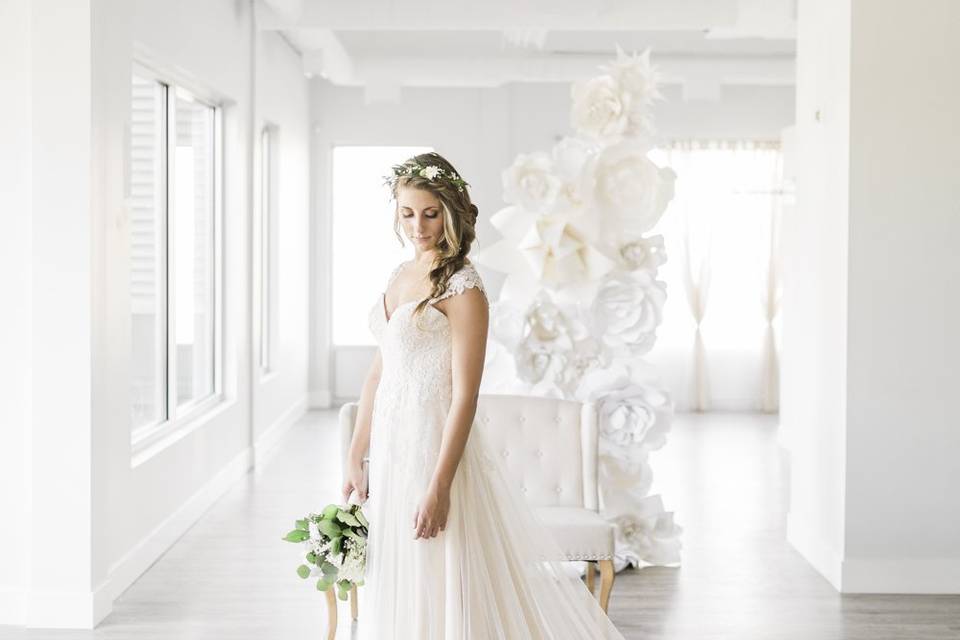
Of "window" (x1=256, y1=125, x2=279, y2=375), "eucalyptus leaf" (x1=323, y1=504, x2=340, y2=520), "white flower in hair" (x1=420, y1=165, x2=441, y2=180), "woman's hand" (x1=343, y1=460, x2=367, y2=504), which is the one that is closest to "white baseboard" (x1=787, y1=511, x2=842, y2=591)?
"woman's hand" (x1=343, y1=460, x2=367, y2=504)

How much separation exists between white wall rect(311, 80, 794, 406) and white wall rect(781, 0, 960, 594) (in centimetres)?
603

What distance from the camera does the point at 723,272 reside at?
10789mm

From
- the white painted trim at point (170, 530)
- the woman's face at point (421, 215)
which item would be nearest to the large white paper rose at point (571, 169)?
the woman's face at point (421, 215)

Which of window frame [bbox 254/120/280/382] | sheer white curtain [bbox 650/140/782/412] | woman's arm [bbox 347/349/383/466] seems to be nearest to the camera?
woman's arm [bbox 347/349/383/466]

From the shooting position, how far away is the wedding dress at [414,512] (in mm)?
2916

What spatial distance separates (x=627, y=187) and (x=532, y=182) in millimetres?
407

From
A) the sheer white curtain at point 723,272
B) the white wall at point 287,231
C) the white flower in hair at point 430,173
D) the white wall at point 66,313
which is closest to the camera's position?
the white flower in hair at point 430,173

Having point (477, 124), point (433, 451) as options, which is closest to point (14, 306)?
point (433, 451)

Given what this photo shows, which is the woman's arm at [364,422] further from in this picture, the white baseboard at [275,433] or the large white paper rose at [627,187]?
the white baseboard at [275,433]

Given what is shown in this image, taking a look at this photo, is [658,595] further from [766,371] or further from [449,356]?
[766,371]

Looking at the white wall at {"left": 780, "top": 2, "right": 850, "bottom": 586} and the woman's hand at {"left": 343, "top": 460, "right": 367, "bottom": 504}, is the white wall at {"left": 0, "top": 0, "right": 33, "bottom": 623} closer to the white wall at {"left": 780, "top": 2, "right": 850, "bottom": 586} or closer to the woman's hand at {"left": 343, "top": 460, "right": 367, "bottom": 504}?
the woman's hand at {"left": 343, "top": 460, "right": 367, "bottom": 504}

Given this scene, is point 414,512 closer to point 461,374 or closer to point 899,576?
point 461,374

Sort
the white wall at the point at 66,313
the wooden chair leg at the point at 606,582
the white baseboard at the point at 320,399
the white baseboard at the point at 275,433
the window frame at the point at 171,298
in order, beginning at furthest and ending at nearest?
the white baseboard at the point at 320,399 → the white baseboard at the point at 275,433 → the window frame at the point at 171,298 → the white wall at the point at 66,313 → the wooden chair leg at the point at 606,582

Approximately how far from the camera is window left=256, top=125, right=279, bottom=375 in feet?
28.9
